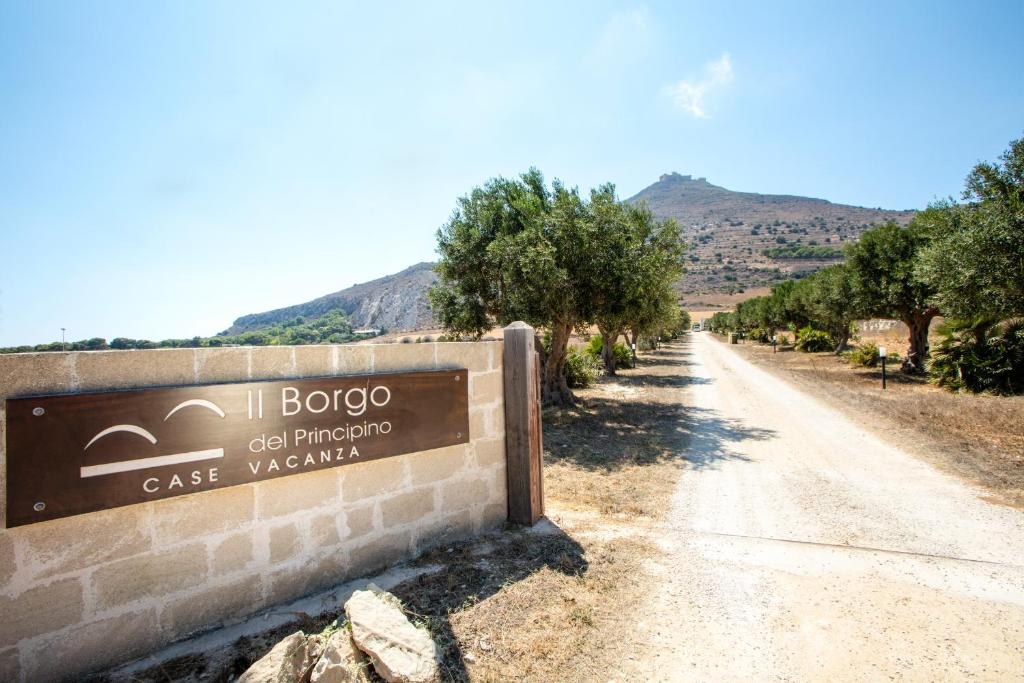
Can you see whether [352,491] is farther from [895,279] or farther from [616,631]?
[895,279]

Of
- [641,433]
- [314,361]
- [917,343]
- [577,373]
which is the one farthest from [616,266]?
[917,343]

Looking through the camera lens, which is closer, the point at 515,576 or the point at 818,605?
the point at 818,605

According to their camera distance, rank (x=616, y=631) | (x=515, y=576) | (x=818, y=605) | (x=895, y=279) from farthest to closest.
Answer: (x=895, y=279) < (x=515, y=576) < (x=818, y=605) < (x=616, y=631)

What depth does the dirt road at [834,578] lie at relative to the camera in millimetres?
3037

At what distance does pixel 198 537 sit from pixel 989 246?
1485 cm

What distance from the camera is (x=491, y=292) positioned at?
12.5 m

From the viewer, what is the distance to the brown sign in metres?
2.55

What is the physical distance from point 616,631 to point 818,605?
5.48ft

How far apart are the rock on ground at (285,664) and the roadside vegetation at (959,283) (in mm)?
14005

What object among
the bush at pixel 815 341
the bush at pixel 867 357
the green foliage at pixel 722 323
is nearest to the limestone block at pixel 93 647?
the bush at pixel 867 357

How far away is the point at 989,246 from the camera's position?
10.2m

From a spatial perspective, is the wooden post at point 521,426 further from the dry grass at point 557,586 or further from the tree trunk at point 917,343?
the tree trunk at point 917,343

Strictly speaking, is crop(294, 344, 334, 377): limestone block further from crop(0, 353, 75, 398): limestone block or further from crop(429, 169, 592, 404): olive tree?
crop(429, 169, 592, 404): olive tree

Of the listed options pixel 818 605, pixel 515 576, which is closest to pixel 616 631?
pixel 515 576
